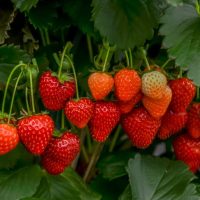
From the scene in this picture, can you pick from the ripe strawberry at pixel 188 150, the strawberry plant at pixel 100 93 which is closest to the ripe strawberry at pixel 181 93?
the strawberry plant at pixel 100 93

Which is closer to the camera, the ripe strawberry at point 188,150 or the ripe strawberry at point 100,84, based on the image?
the ripe strawberry at point 100,84

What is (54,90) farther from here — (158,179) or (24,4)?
(158,179)

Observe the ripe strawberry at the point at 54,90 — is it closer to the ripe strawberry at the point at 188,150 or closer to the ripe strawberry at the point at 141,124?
the ripe strawberry at the point at 141,124

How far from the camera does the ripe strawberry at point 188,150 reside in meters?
1.38

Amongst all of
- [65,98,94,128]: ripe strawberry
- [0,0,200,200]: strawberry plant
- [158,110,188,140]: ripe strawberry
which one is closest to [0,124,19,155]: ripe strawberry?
[0,0,200,200]: strawberry plant

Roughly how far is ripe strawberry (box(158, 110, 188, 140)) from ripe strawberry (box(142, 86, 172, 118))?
0.05 m

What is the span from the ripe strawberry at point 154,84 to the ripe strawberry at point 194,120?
0.14m

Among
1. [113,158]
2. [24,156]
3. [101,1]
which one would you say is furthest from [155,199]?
[101,1]

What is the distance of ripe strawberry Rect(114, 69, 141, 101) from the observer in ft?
3.95

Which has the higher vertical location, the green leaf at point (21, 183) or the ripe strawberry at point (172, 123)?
the ripe strawberry at point (172, 123)

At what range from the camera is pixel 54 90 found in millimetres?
1208

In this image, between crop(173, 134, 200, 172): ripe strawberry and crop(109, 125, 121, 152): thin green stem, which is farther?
crop(109, 125, 121, 152): thin green stem

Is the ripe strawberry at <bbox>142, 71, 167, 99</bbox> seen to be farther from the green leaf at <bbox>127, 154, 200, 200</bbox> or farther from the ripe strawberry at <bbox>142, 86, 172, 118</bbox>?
the green leaf at <bbox>127, 154, 200, 200</bbox>

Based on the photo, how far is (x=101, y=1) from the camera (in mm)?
1195
